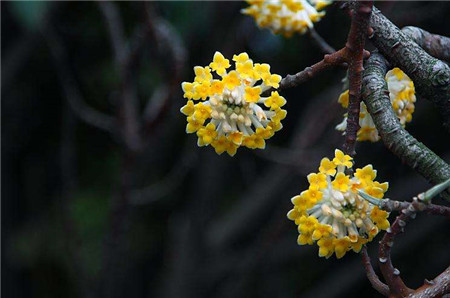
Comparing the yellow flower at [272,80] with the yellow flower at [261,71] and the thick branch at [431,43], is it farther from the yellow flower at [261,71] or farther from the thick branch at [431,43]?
the thick branch at [431,43]

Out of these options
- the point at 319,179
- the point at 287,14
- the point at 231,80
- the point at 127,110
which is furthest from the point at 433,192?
the point at 127,110

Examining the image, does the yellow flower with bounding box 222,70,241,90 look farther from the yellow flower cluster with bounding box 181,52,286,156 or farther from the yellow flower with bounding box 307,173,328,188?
the yellow flower with bounding box 307,173,328,188

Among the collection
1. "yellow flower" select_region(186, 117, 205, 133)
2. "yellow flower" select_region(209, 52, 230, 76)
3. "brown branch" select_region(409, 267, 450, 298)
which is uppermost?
"yellow flower" select_region(209, 52, 230, 76)

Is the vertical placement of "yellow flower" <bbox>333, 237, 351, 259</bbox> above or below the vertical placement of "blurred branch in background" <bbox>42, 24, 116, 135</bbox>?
above

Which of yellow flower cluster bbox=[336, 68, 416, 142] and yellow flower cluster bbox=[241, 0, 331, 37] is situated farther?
yellow flower cluster bbox=[241, 0, 331, 37]

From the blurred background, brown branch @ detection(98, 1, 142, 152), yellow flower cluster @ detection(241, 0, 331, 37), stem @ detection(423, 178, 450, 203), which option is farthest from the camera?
the blurred background

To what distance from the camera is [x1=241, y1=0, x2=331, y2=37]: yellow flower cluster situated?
1.02 metres

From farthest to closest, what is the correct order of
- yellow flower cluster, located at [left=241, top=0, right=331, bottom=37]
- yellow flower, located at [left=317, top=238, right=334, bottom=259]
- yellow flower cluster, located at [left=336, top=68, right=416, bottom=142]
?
yellow flower cluster, located at [left=241, top=0, right=331, bottom=37], yellow flower cluster, located at [left=336, top=68, right=416, bottom=142], yellow flower, located at [left=317, top=238, right=334, bottom=259]

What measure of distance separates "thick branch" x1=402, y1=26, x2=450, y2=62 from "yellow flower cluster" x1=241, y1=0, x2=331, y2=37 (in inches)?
9.1

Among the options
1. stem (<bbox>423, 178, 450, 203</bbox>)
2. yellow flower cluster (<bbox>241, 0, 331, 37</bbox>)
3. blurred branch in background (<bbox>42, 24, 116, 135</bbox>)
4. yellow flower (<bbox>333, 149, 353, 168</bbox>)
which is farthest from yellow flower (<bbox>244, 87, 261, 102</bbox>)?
blurred branch in background (<bbox>42, 24, 116, 135</bbox>)

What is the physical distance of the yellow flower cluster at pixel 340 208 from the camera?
25.9 inches

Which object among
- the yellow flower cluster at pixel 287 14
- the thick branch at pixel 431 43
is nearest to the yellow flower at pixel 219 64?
the thick branch at pixel 431 43

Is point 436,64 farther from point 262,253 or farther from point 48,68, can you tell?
point 48,68

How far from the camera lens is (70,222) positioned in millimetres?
1968
